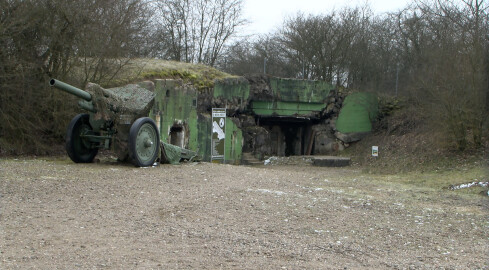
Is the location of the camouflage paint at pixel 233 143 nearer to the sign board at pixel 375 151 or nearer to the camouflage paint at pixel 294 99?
the camouflage paint at pixel 294 99

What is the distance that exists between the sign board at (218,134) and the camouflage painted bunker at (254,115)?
0.68 feet

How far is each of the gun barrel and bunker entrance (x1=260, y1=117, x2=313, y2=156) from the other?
1335cm

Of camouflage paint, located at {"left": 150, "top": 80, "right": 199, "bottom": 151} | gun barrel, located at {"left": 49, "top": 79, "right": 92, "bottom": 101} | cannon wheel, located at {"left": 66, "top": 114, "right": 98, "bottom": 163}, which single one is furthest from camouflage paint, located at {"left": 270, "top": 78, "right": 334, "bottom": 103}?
gun barrel, located at {"left": 49, "top": 79, "right": 92, "bottom": 101}

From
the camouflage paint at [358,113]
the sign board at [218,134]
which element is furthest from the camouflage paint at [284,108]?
the sign board at [218,134]

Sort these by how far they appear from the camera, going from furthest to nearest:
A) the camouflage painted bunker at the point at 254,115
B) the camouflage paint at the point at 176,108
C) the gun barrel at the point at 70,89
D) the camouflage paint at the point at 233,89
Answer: the camouflage paint at the point at 233,89 < the camouflage painted bunker at the point at 254,115 < the camouflage paint at the point at 176,108 < the gun barrel at the point at 70,89

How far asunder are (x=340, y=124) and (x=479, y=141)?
7.59 meters

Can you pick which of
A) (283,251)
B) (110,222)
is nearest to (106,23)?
(110,222)

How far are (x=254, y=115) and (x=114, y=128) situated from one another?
36.0ft

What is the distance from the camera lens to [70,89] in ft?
36.7

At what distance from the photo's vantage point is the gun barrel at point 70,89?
1089cm

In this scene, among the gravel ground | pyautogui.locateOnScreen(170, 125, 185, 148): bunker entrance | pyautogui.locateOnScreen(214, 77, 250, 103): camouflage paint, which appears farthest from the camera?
pyautogui.locateOnScreen(214, 77, 250, 103): camouflage paint

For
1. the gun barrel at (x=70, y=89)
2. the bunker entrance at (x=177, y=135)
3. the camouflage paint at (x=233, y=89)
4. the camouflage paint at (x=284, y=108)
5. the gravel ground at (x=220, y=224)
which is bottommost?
the gravel ground at (x=220, y=224)

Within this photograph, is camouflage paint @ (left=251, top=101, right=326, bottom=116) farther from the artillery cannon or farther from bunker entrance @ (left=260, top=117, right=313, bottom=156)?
the artillery cannon

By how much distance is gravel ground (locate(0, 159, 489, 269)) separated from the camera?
529 cm
